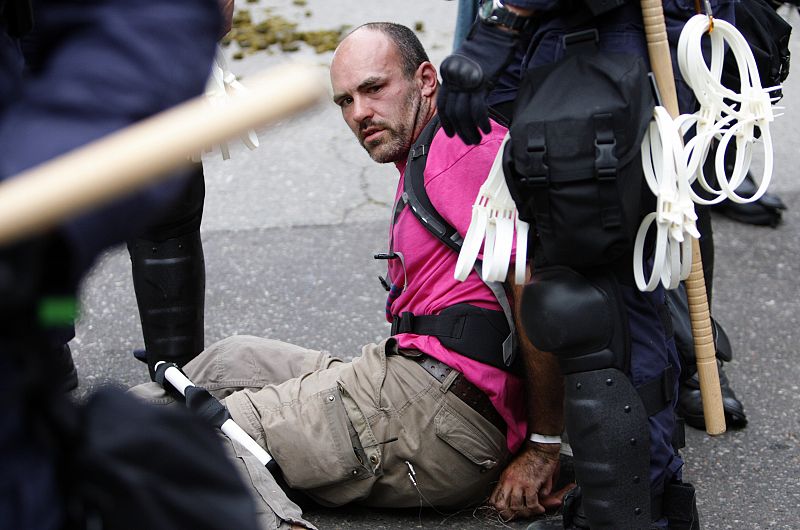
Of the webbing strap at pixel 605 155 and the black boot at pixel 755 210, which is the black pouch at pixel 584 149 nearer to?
the webbing strap at pixel 605 155

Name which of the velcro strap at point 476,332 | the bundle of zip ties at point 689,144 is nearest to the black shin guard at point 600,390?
the bundle of zip ties at point 689,144


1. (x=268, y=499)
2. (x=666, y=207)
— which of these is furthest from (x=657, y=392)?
(x=268, y=499)

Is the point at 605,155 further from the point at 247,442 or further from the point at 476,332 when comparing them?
the point at 247,442

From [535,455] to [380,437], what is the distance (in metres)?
0.35

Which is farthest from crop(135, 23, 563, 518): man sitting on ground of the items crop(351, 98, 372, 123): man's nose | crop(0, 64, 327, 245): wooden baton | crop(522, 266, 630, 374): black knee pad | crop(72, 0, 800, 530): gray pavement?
crop(0, 64, 327, 245): wooden baton

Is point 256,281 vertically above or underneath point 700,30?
underneath

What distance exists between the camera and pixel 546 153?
197 centimetres

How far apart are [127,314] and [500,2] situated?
2.08 m

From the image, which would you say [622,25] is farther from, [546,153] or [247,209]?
[247,209]

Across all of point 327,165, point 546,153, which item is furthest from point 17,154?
point 327,165

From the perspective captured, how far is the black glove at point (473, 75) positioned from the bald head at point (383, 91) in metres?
0.70

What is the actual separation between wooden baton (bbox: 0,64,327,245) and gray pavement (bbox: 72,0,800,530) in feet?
5.39

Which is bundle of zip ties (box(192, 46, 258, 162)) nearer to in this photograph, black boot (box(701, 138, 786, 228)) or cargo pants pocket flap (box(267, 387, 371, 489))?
cargo pants pocket flap (box(267, 387, 371, 489))

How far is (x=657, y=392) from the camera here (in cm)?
213
